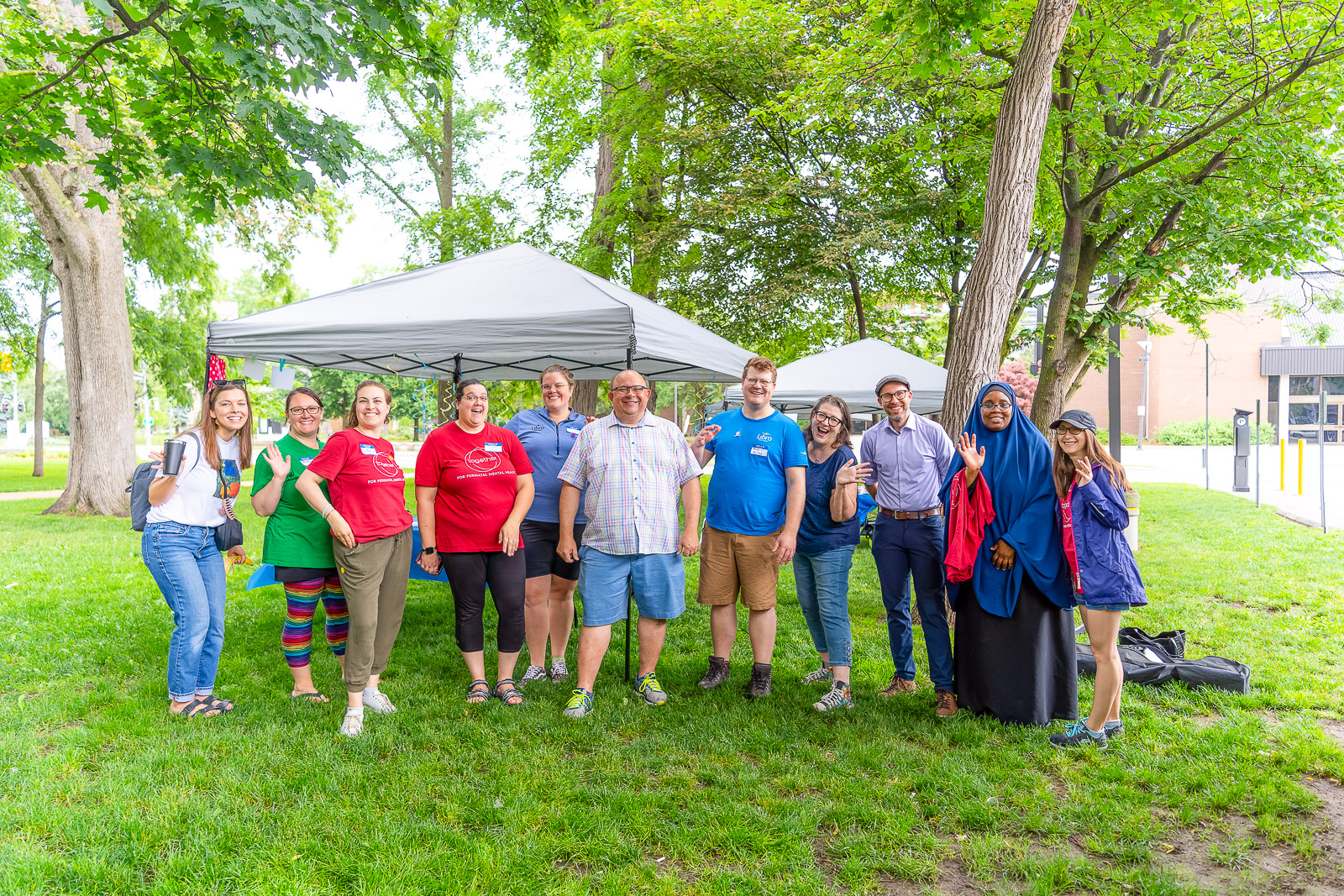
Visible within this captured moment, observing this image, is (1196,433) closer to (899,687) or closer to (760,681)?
(899,687)

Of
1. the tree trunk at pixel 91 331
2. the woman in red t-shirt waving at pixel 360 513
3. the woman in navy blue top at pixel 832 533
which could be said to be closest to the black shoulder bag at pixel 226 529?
the woman in red t-shirt waving at pixel 360 513

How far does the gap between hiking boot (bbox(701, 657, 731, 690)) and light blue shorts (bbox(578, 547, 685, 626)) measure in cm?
65

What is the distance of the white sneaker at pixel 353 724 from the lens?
3.81 m

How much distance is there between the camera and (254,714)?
4.03 meters

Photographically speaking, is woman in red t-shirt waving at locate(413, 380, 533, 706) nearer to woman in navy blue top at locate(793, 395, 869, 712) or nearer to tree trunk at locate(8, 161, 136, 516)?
woman in navy blue top at locate(793, 395, 869, 712)

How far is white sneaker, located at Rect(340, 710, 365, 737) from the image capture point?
12.5 ft

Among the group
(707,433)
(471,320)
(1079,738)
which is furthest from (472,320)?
(1079,738)

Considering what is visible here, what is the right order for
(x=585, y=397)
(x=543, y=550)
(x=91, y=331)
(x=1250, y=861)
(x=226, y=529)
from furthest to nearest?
(x=91, y=331)
(x=585, y=397)
(x=543, y=550)
(x=226, y=529)
(x=1250, y=861)

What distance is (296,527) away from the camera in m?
4.04

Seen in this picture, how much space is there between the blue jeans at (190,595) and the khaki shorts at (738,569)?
2615 millimetres

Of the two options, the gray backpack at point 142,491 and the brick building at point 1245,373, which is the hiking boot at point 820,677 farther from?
the brick building at point 1245,373

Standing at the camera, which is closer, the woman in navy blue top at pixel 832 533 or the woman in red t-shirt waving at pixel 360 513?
the woman in red t-shirt waving at pixel 360 513

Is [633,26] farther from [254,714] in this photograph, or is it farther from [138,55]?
[254,714]

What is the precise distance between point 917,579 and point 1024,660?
2.26 ft
